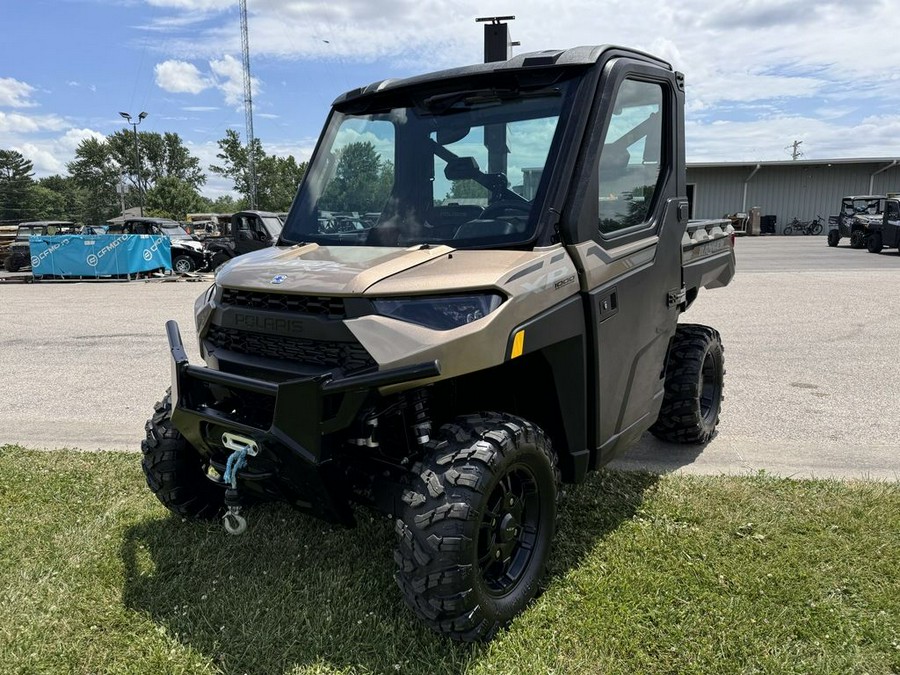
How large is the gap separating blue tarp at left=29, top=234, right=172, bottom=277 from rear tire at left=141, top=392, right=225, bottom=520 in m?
16.9

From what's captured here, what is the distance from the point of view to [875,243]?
24281 mm

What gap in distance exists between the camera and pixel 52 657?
8.82 feet

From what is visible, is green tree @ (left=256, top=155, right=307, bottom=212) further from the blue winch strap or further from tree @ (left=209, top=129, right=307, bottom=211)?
the blue winch strap

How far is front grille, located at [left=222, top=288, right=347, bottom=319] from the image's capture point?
2.64 meters

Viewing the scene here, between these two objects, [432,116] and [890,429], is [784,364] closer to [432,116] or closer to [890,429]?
[890,429]

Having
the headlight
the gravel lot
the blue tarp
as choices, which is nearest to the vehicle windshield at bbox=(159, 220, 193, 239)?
the blue tarp

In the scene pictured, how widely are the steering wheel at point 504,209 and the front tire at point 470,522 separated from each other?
90 cm

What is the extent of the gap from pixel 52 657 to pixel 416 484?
1636mm

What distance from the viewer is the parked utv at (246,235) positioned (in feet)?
15.6

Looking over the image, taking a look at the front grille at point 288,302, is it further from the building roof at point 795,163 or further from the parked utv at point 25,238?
the building roof at point 795,163

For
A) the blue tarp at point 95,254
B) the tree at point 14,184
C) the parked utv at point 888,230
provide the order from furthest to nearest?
the tree at point 14,184 → the parked utv at point 888,230 → the blue tarp at point 95,254

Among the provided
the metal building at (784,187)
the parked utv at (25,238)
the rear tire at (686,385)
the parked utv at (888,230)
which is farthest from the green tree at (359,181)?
the metal building at (784,187)

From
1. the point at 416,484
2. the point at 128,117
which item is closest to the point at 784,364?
the point at 416,484

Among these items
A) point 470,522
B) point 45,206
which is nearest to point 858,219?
point 470,522
